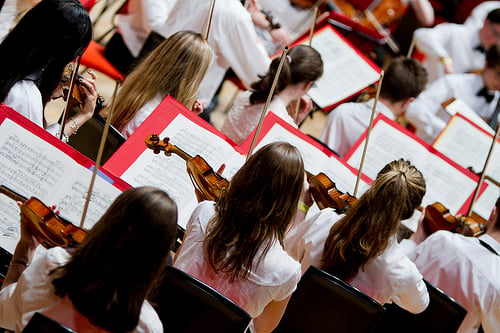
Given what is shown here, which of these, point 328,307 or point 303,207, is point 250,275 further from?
point 303,207

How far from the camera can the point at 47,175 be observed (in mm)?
2070

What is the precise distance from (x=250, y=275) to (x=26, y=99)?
0.97 metres

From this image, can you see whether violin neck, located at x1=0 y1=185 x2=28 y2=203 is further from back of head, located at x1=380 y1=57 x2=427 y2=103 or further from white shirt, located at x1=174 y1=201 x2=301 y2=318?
back of head, located at x1=380 y1=57 x2=427 y2=103

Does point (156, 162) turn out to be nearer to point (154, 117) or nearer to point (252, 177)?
point (154, 117)

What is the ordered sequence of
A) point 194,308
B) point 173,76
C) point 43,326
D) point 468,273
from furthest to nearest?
A: point 173,76
point 468,273
point 194,308
point 43,326

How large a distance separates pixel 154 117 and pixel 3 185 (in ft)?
2.28

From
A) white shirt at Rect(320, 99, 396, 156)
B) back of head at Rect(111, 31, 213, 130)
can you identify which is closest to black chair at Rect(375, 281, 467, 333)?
back of head at Rect(111, 31, 213, 130)

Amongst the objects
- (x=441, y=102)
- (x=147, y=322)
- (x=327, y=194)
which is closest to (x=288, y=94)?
(x=327, y=194)

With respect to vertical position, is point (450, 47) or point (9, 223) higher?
point (450, 47)

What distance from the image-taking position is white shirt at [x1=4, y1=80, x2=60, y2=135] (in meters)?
2.28

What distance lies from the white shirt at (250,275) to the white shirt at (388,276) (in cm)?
37

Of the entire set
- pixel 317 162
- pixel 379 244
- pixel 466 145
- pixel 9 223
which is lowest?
pixel 9 223

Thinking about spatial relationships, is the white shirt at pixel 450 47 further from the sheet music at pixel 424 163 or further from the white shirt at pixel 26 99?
the white shirt at pixel 26 99

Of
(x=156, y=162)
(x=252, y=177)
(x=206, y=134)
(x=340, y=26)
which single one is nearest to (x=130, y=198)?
(x=252, y=177)
